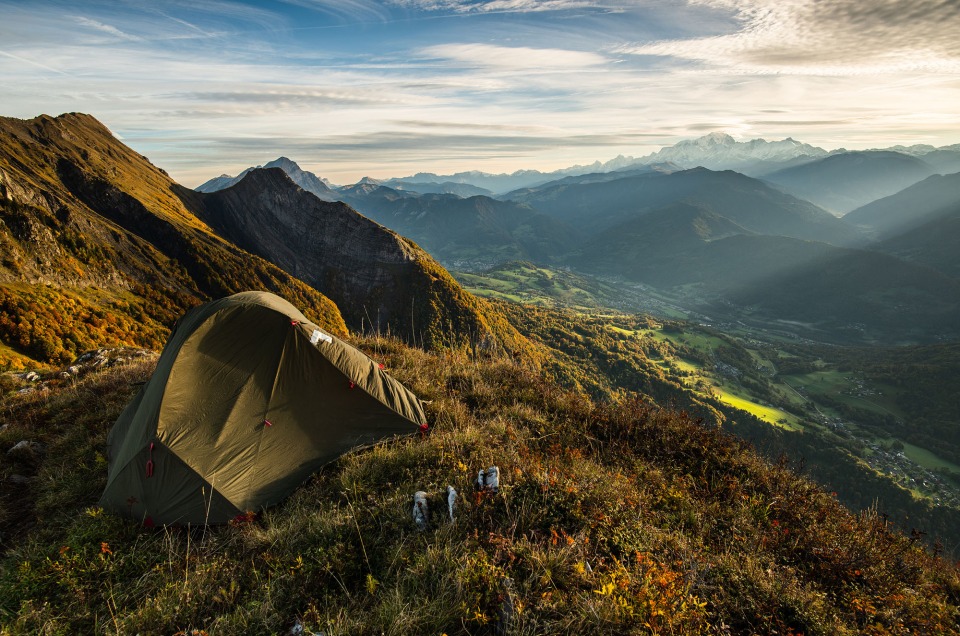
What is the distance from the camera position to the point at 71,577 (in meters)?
4.83

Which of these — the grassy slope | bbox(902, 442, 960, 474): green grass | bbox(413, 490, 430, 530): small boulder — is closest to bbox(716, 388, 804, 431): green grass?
bbox(902, 442, 960, 474): green grass

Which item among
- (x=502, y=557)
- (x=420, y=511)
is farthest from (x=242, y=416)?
(x=502, y=557)

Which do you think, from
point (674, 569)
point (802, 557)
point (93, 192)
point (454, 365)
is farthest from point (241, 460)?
point (93, 192)

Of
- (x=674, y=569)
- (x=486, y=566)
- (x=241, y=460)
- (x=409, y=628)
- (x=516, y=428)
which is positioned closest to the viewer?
(x=409, y=628)

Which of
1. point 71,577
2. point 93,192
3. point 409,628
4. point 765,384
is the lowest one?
point 765,384

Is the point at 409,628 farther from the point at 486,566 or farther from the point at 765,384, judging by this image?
the point at 765,384

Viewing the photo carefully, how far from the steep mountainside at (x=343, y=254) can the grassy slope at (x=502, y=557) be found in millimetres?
82476

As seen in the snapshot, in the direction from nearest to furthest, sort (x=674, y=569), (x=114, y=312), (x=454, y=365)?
(x=674, y=569), (x=454, y=365), (x=114, y=312)

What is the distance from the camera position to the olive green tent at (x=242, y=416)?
6.39m

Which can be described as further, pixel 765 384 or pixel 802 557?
pixel 765 384

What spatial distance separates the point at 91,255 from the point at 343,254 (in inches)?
2750

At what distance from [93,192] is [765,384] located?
198717 millimetres

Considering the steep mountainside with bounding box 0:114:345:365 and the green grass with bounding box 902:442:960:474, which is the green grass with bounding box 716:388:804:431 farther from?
the steep mountainside with bounding box 0:114:345:365

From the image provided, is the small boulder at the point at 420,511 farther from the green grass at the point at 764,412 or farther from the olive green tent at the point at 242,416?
the green grass at the point at 764,412
